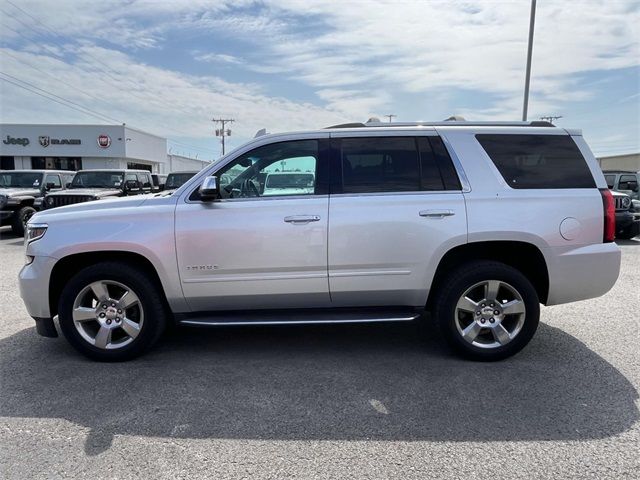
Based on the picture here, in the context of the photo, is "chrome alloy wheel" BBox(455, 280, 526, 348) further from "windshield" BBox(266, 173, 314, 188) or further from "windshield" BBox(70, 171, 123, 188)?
"windshield" BBox(70, 171, 123, 188)

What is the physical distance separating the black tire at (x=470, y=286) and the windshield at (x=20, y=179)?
14232 millimetres

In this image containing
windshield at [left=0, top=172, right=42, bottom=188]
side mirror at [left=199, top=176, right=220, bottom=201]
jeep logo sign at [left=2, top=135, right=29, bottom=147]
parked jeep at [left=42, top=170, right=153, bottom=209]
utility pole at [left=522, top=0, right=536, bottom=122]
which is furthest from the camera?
jeep logo sign at [left=2, top=135, right=29, bottom=147]

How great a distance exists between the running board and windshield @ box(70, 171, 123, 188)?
32.8 ft

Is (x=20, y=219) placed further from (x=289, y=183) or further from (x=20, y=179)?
(x=289, y=183)

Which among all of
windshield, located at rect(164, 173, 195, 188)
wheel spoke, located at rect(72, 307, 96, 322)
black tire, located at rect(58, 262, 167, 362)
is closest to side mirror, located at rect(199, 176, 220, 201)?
black tire, located at rect(58, 262, 167, 362)

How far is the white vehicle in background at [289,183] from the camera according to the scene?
4.07 meters

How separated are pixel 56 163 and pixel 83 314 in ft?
163

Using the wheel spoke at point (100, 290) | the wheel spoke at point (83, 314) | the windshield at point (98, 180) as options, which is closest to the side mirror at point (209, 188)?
the wheel spoke at point (100, 290)

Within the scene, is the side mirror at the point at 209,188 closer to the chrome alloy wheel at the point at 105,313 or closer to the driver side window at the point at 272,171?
the driver side window at the point at 272,171

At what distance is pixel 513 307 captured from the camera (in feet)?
13.1

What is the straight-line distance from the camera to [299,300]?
4.08m

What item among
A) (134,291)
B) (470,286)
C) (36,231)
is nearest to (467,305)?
(470,286)

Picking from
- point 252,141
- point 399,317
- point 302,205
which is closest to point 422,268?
point 399,317

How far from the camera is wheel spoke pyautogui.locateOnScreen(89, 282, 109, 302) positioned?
4.02 m
